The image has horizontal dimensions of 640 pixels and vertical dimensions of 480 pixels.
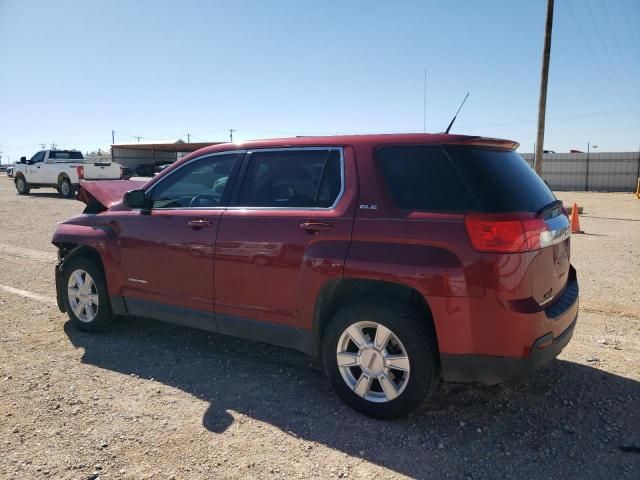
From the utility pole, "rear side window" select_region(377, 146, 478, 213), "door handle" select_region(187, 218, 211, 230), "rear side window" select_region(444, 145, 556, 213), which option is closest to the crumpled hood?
"door handle" select_region(187, 218, 211, 230)

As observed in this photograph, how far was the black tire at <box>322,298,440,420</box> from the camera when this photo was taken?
2977mm

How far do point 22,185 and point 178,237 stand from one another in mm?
22870

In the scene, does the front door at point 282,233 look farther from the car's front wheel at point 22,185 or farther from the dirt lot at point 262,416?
the car's front wheel at point 22,185

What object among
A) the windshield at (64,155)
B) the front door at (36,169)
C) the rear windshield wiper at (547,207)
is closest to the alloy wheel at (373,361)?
the rear windshield wiper at (547,207)

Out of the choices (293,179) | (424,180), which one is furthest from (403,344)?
(293,179)

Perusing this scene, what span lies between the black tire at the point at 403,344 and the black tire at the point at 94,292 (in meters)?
2.49

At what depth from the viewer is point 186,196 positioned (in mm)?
4227

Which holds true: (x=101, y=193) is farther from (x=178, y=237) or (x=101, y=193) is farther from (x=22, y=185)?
(x=22, y=185)

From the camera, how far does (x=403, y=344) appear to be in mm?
3014

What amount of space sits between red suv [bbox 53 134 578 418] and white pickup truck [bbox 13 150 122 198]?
17.8 metres

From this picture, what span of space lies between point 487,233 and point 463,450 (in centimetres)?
127

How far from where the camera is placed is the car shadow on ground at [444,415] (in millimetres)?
2787

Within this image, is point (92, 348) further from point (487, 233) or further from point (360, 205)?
point (487, 233)

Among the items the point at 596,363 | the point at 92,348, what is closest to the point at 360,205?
the point at 596,363
